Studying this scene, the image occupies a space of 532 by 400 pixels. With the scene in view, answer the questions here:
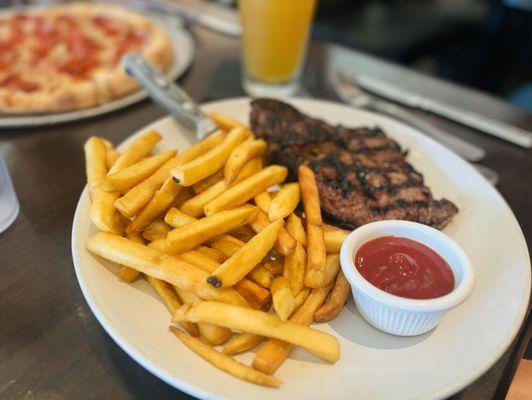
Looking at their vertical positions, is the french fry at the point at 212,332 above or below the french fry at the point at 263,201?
below

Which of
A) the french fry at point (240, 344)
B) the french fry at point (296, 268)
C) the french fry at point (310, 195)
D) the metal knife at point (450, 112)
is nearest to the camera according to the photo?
the french fry at point (240, 344)

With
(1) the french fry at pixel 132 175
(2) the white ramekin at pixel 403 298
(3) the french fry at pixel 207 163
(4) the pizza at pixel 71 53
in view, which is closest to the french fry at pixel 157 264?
(1) the french fry at pixel 132 175

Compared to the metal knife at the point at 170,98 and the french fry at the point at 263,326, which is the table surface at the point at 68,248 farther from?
the metal knife at the point at 170,98

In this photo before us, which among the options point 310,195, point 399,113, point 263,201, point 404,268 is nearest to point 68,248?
point 263,201

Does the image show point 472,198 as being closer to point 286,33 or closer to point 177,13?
point 286,33

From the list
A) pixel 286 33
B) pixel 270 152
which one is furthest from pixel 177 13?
pixel 270 152

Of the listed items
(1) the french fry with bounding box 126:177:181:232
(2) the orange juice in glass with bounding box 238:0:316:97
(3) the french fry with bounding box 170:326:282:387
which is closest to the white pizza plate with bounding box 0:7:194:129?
(2) the orange juice in glass with bounding box 238:0:316:97

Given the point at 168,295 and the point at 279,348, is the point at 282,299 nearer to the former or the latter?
the point at 279,348
